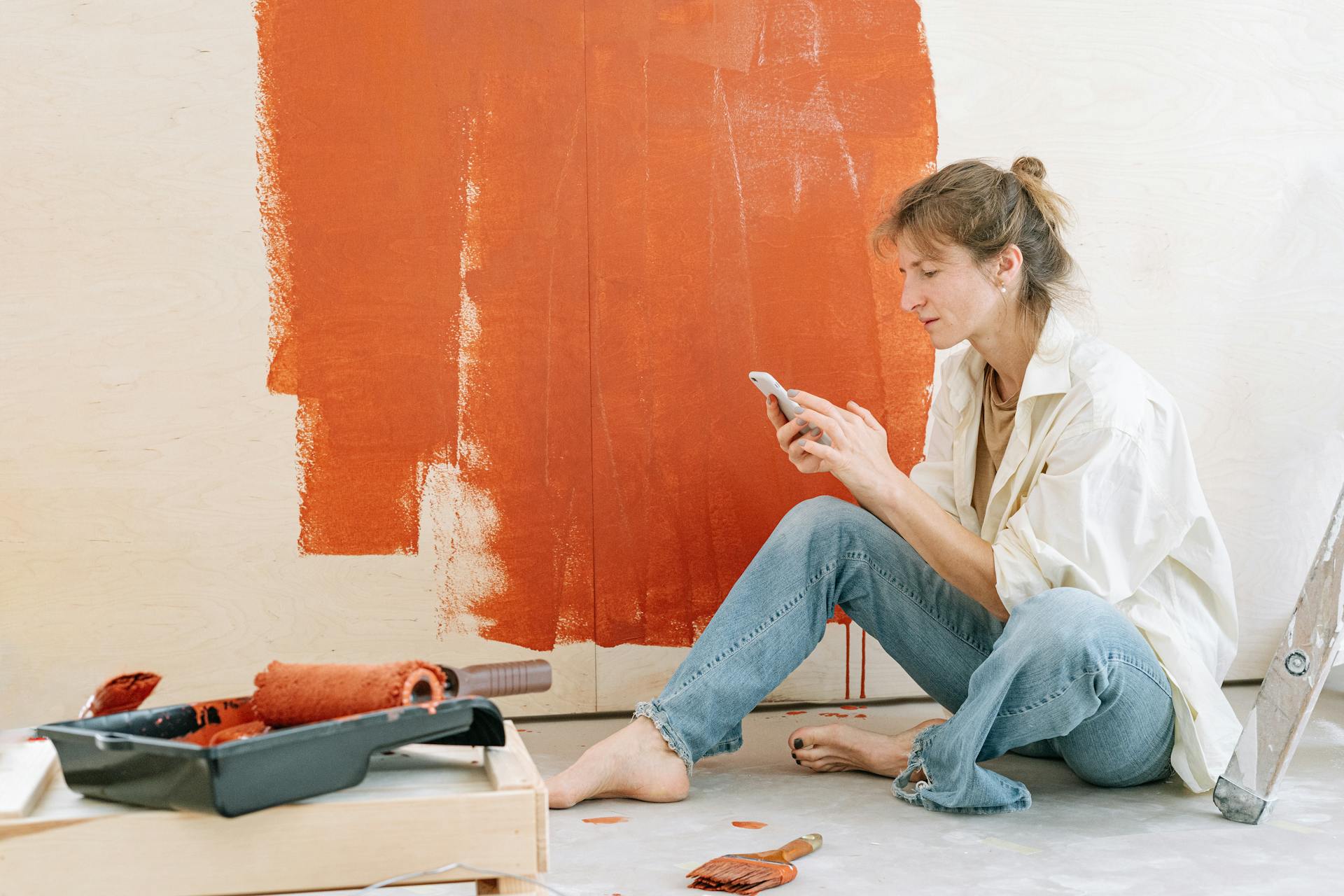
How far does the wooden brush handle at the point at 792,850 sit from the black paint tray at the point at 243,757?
53cm

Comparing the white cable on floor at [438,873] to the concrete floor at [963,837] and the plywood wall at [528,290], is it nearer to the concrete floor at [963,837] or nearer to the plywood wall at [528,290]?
the concrete floor at [963,837]

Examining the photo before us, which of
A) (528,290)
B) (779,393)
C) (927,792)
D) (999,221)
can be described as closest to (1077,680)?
(927,792)

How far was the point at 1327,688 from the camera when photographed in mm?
2160

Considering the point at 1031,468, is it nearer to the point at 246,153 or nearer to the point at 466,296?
the point at 466,296

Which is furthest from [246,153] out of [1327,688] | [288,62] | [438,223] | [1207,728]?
[1327,688]

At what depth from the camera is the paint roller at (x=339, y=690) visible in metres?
0.79

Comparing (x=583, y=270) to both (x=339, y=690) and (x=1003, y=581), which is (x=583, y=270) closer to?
(x=1003, y=581)

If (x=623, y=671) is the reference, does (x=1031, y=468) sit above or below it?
above

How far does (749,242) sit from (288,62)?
819mm

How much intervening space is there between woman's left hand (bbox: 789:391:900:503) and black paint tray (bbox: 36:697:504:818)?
30.2 inches

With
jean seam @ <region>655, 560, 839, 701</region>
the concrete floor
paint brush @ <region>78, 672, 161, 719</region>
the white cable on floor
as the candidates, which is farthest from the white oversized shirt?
paint brush @ <region>78, 672, 161, 719</region>

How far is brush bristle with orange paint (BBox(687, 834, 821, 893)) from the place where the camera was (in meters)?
1.17

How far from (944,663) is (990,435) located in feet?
1.16

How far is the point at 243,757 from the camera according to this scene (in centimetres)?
70
